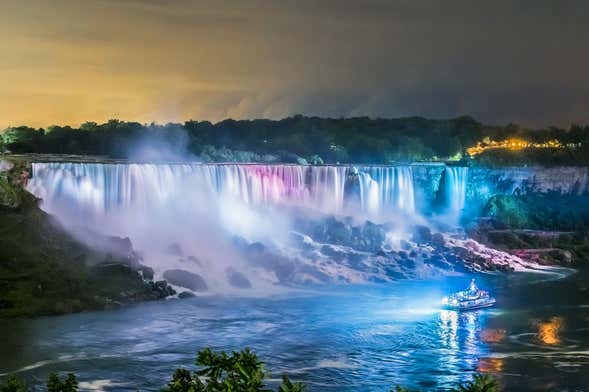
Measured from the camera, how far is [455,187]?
2965 inches

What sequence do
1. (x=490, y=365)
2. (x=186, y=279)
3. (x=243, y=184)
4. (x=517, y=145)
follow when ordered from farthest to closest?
(x=517, y=145)
(x=243, y=184)
(x=186, y=279)
(x=490, y=365)

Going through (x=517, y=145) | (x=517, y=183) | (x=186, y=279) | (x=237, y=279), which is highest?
(x=517, y=145)

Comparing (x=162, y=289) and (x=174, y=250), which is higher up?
(x=174, y=250)

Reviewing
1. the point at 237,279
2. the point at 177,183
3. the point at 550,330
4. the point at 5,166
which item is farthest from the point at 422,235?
the point at 5,166

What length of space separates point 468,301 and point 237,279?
1281 cm

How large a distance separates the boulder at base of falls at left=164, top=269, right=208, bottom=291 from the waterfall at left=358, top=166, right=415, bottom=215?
2482 cm

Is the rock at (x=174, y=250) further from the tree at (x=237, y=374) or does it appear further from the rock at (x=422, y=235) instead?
the tree at (x=237, y=374)

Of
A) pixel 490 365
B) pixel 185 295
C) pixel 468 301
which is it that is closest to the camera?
pixel 490 365

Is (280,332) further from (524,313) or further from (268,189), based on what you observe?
(268,189)

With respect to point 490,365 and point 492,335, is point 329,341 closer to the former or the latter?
point 490,365

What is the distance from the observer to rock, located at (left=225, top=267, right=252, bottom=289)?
1806 inches

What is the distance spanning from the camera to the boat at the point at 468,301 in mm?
40375

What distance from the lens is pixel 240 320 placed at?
36562 mm

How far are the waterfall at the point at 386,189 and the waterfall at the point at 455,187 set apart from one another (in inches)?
185
